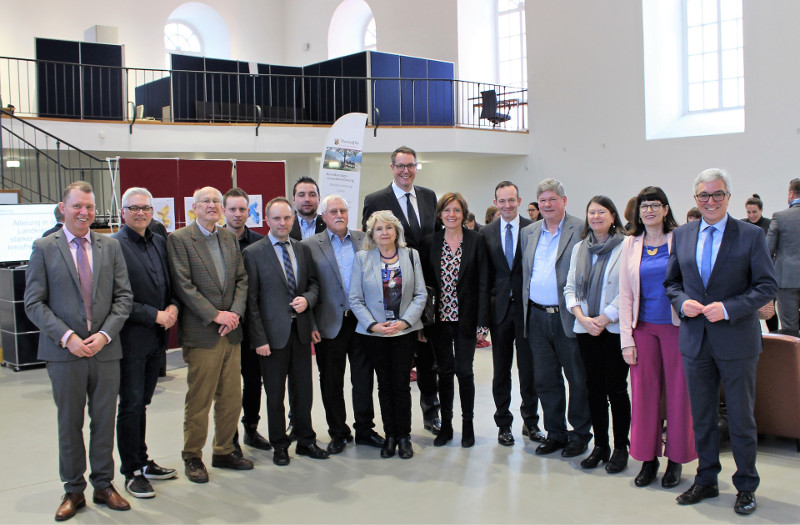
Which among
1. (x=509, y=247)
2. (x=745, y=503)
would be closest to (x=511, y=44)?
(x=509, y=247)

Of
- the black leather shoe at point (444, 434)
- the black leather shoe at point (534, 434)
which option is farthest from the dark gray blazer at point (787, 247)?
the black leather shoe at point (444, 434)

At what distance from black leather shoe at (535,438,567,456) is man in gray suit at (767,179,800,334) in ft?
12.4

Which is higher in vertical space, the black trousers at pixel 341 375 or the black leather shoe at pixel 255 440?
the black trousers at pixel 341 375

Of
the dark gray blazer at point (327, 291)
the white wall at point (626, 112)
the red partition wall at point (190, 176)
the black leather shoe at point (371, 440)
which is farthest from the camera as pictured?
the white wall at point (626, 112)

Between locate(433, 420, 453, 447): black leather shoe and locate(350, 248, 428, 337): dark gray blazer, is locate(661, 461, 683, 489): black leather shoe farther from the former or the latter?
locate(350, 248, 428, 337): dark gray blazer

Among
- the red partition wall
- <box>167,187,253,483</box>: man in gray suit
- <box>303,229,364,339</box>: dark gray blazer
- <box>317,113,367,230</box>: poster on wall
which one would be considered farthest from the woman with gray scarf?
the red partition wall

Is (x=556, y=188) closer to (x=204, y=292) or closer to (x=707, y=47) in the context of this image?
(x=204, y=292)

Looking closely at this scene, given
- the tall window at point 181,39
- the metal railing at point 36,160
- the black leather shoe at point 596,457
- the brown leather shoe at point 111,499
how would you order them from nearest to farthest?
1. the brown leather shoe at point 111,499
2. the black leather shoe at point 596,457
3. the metal railing at point 36,160
4. the tall window at point 181,39

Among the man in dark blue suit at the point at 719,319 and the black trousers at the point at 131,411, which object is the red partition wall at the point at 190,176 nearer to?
the black trousers at the point at 131,411

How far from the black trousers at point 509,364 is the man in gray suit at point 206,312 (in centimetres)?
162

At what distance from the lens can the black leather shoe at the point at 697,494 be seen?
3529 millimetres

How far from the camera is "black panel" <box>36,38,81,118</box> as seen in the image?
1251 cm

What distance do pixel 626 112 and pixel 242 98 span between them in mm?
7252

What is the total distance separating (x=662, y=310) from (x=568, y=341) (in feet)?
2.13
